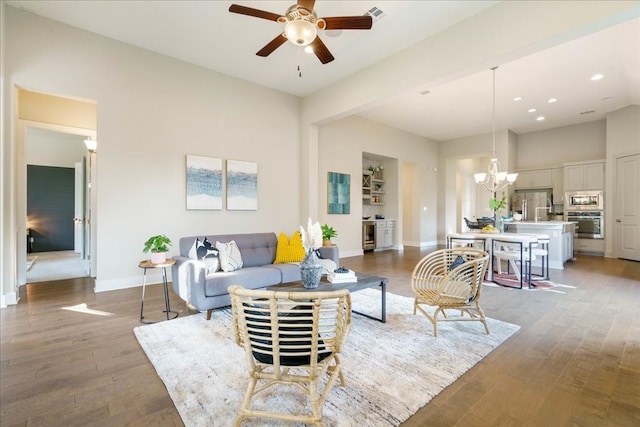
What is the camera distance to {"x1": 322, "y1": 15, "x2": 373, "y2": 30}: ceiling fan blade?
8.98 feet

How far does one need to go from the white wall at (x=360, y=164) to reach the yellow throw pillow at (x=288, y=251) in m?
2.64

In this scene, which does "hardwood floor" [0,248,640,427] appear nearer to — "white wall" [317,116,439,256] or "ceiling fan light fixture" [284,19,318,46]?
"ceiling fan light fixture" [284,19,318,46]

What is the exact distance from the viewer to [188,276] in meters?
3.12

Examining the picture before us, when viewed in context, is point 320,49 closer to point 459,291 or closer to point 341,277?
point 341,277

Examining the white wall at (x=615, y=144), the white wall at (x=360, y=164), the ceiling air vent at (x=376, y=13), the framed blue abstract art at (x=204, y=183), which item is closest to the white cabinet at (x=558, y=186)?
the white wall at (x=615, y=144)

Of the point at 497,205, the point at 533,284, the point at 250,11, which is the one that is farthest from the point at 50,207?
the point at 533,284

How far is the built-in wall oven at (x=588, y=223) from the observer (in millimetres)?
7574

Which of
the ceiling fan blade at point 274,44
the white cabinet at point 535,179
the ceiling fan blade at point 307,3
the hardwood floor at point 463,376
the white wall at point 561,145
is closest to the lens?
the hardwood floor at point 463,376

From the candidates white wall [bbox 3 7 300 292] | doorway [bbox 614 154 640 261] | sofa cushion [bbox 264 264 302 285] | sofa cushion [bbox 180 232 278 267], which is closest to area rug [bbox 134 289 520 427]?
sofa cushion [bbox 264 264 302 285]

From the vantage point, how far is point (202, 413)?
1640 mm

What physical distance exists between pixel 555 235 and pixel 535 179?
396cm

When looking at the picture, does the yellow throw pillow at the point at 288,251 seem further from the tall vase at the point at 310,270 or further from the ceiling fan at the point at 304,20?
the ceiling fan at the point at 304,20

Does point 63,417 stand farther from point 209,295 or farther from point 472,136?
point 472,136

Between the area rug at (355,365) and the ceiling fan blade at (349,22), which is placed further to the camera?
the ceiling fan blade at (349,22)
